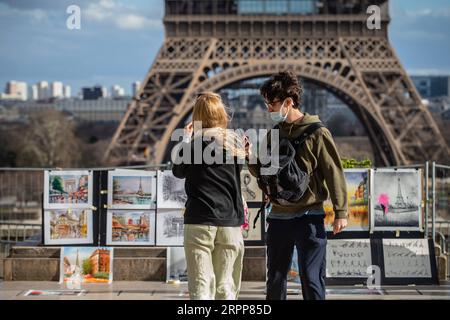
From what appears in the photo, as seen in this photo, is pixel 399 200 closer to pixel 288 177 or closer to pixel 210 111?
pixel 288 177

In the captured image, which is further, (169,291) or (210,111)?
(169,291)

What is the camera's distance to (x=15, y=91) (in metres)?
138

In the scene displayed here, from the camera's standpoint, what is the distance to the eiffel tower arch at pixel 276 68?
3775 cm

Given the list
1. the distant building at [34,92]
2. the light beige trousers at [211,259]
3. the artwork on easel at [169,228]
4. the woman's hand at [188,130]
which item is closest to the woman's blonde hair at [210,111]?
the woman's hand at [188,130]

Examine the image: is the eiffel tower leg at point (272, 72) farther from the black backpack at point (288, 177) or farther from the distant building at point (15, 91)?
the distant building at point (15, 91)

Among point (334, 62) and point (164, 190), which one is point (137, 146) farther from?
point (164, 190)

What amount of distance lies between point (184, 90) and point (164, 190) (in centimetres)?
2737

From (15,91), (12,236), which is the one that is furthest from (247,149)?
(15,91)

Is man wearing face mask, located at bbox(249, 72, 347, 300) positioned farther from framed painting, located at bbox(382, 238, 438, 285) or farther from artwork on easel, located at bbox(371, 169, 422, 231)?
artwork on easel, located at bbox(371, 169, 422, 231)

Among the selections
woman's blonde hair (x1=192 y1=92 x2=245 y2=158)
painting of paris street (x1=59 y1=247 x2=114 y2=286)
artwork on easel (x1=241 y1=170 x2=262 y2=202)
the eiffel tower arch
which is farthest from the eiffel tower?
the eiffel tower arch

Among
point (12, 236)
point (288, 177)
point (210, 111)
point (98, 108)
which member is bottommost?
point (12, 236)

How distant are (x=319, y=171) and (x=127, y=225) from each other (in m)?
4.11
